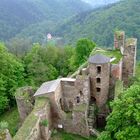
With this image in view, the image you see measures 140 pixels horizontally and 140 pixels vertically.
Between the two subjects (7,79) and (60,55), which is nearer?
(7,79)

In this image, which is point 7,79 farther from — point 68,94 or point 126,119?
point 126,119

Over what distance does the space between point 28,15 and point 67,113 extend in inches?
4396

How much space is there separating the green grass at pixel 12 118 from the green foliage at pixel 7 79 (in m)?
0.93

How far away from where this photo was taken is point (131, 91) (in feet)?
63.8

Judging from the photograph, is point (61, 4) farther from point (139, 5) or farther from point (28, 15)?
→ point (139, 5)

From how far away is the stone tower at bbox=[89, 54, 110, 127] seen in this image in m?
27.7

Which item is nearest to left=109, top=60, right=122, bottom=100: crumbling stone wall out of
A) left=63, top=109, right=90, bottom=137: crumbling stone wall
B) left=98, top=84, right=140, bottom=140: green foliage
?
left=63, top=109, right=90, bottom=137: crumbling stone wall

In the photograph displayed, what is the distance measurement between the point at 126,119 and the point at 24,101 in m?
12.3

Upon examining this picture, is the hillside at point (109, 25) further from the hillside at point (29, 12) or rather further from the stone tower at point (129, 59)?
the stone tower at point (129, 59)

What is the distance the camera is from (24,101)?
28297 mm

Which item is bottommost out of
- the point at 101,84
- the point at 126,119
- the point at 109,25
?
the point at 109,25

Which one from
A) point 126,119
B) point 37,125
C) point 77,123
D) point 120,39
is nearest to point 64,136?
point 77,123

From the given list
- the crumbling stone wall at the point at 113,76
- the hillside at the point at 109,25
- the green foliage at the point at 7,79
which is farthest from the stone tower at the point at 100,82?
the hillside at the point at 109,25

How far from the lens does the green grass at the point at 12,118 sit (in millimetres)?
31750
